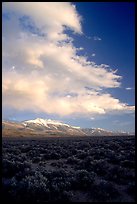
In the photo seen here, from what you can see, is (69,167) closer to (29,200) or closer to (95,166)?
(95,166)

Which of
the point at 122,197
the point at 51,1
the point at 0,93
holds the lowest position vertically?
the point at 122,197

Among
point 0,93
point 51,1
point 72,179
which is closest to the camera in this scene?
point 0,93

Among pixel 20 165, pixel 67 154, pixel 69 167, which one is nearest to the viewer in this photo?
pixel 20 165

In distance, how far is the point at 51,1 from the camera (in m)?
7.46

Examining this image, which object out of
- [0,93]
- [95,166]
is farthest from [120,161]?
[0,93]

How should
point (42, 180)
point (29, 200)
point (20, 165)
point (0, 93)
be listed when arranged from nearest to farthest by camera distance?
point (0, 93)
point (29, 200)
point (42, 180)
point (20, 165)

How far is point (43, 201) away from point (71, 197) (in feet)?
5.01

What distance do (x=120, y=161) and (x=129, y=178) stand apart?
4591 mm

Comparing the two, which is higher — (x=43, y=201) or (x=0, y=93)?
(x=0, y=93)

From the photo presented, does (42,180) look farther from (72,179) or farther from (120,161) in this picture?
(120,161)

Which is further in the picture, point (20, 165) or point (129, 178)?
point (20, 165)

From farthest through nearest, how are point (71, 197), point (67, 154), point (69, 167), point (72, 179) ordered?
point (67, 154) → point (69, 167) → point (72, 179) → point (71, 197)

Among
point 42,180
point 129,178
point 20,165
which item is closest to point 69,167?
point 20,165

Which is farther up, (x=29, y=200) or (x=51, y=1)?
(x=51, y=1)
